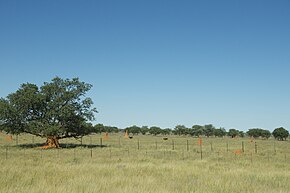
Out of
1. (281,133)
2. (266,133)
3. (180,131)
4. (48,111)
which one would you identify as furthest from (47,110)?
(180,131)

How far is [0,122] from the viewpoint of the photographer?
42312mm

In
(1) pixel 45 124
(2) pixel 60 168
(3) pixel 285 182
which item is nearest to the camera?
(3) pixel 285 182

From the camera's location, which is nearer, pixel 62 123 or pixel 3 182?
pixel 3 182

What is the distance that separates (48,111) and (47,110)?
0.48 m

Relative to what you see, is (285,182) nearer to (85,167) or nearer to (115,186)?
(115,186)

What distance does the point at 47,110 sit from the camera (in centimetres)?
4247

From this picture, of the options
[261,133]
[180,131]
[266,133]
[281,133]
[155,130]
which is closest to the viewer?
[281,133]

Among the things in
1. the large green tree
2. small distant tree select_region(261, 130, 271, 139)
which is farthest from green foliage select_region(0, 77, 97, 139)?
small distant tree select_region(261, 130, 271, 139)

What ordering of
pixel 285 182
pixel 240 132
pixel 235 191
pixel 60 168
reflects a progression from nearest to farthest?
pixel 235 191 → pixel 285 182 → pixel 60 168 → pixel 240 132

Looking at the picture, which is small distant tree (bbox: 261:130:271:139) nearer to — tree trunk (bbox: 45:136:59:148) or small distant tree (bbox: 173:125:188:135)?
small distant tree (bbox: 173:125:188:135)

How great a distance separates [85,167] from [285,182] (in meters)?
11.6

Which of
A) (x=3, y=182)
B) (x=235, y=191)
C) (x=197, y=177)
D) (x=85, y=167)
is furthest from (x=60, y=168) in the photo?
(x=235, y=191)

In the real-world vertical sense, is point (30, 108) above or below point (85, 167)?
above

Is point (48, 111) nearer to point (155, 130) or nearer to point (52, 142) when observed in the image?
point (52, 142)
